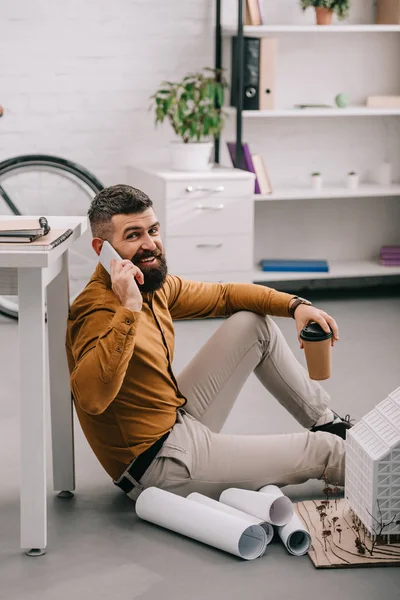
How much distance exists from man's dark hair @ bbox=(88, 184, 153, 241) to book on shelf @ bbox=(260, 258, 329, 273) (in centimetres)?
241

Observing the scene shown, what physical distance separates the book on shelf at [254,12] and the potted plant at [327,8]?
0.23 meters

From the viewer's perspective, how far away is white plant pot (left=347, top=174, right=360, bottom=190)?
4648 mm

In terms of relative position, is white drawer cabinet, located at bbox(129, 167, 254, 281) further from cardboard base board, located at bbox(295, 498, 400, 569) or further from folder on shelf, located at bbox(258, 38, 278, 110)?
cardboard base board, located at bbox(295, 498, 400, 569)

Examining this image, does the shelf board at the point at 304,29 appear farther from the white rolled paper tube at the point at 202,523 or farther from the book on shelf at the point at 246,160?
the white rolled paper tube at the point at 202,523

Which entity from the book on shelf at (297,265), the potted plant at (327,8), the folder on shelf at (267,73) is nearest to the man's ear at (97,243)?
the folder on shelf at (267,73)

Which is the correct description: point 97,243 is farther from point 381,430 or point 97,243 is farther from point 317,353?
point 381,430

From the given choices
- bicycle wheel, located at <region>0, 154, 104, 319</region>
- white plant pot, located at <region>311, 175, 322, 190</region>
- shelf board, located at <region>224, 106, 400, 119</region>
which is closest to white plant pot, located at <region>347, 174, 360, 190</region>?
white plant pot, located at <region>311, 175, 322, 190</region>

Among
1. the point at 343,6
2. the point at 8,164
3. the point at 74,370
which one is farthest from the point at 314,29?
the point at 74,370

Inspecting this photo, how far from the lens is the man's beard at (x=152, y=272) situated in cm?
224

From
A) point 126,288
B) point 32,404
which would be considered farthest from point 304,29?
point 32,404

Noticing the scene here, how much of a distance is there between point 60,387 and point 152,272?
404 mm

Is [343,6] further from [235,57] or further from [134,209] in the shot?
[134,209]

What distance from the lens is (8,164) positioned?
4188mm

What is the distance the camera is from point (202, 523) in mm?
2139
